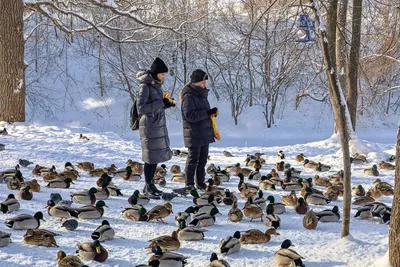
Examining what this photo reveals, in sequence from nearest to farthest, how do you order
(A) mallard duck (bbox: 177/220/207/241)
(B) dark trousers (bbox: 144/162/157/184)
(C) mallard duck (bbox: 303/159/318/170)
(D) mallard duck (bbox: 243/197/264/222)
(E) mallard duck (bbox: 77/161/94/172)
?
(A) mallard duck (bbox: 177/220/207/241)
(D) mallard duck (bbox: 243/197/264/222)
(B) dark trousers (bbox: 144/162/157/184)
(E) mallard duck (bbox: 77/161/94/172)
(C) mallard duck (bbox: 303/159/318/170)

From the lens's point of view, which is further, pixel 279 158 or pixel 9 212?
pixel 279 158

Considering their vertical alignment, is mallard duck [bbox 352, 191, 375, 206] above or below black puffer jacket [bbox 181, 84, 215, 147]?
below

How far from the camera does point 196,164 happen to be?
25.1ft

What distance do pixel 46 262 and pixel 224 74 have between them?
21.1 meters

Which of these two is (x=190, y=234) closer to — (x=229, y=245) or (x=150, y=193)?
(x=229, y=245)

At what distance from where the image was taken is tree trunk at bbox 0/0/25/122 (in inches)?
531

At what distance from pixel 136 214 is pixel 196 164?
1.60 meters

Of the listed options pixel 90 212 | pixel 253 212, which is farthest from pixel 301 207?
pixel 90 212

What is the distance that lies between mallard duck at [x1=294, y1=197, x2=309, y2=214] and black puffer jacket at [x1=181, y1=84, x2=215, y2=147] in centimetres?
156

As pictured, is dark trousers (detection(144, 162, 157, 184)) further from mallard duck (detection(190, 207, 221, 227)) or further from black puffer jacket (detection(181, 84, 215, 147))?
mallard duck (detection(190, 207, 221, 227))

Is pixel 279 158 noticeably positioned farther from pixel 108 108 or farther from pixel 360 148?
pixel 108 108

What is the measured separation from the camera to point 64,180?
8039 millimetres

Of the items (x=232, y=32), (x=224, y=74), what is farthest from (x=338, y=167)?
(x=232, y=32)

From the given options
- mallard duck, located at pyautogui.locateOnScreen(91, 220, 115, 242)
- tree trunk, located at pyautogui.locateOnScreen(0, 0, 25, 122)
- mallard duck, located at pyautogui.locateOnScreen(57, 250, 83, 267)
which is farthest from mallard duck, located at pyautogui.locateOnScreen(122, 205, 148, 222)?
tree trunk, located at pyautogui.locateOnScreen(0, 0, 25, 122)
